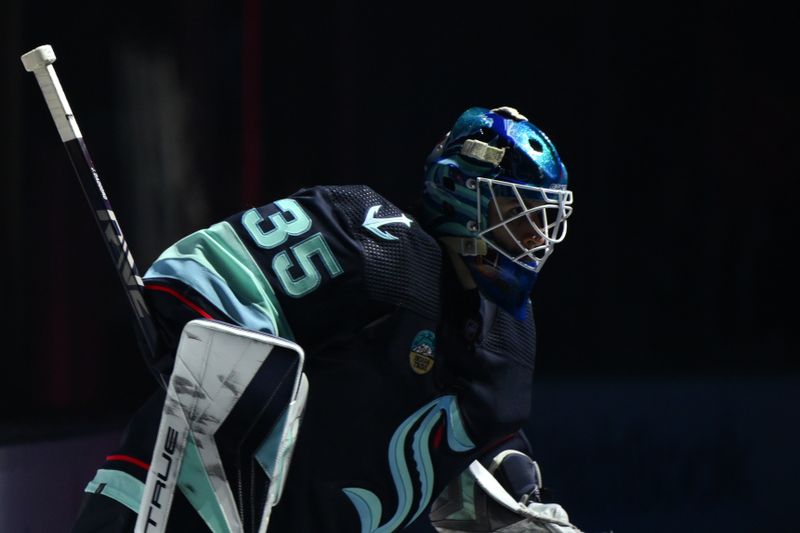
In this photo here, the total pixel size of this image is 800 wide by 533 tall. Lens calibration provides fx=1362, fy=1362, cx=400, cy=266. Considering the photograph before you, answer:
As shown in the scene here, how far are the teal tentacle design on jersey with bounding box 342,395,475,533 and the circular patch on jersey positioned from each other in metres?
0.11

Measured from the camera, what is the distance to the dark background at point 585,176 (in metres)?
3.72

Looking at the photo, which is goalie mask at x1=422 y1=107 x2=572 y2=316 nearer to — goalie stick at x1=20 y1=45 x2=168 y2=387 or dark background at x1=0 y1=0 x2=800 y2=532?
goalie stick at x1=20 y1=45 x2=168 y2=387

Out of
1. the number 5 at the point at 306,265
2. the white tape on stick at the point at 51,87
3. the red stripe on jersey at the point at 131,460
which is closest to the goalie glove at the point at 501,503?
the number 5 at the point at 306,265

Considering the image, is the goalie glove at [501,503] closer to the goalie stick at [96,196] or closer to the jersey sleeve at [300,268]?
the jersey sleeve at [300,268]

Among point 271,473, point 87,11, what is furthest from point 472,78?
point 271,473

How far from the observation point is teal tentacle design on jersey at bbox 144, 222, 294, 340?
7.65 ft

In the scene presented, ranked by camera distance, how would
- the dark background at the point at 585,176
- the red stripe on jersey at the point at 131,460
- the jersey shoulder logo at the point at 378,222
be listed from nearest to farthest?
the red stripe on jersey at the point at 131,460 → the jersey shoulder logo at the point at 378,222 → the dark background at the point at 585,176

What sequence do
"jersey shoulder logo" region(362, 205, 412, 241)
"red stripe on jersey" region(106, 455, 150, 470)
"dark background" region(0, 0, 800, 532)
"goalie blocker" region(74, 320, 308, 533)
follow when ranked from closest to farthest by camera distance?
"goalie blocker" region(74, 320, 308, 533)
"red stripe on jersey" region(106, 455, 150, 470)
"jersey shoulder logo" region(362, 205, 412, 241)
"dark background" region(0, 0, 800, 532)

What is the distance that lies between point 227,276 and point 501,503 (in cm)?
86

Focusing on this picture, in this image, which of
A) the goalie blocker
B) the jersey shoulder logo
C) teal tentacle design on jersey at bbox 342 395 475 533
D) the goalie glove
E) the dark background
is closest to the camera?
the goalie blocker

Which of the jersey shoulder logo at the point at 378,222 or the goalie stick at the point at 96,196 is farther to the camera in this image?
the jersey shoulder logo at the point at 378,222

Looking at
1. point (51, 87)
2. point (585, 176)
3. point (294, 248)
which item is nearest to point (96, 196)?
point (51, 87)

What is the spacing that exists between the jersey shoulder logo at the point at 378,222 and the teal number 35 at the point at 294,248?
4.1 inches

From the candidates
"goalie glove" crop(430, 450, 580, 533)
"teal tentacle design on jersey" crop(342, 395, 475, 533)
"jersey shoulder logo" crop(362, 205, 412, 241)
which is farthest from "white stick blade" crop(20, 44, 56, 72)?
"goalie glove" crop(430, 450, 580, 533)
